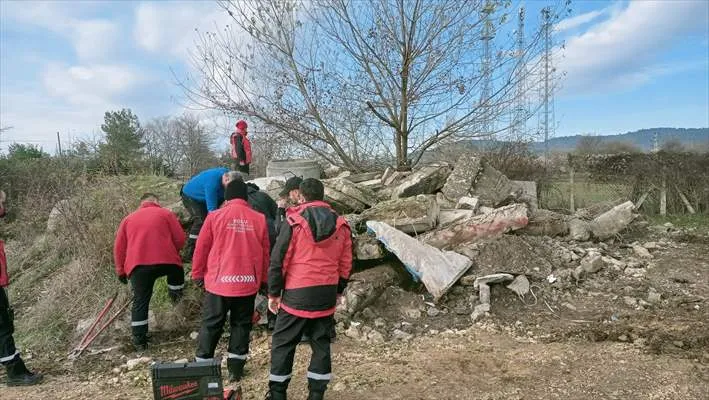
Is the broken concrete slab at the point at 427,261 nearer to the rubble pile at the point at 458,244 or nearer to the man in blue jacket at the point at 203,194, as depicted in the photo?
the rubble pile at the point at 458,244

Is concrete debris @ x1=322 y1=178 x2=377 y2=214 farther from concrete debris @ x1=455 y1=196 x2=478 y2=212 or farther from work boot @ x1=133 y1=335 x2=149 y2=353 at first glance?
work boot @ x1=133 y1=335 x2=149 y2=353

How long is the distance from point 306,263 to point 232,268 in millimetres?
788

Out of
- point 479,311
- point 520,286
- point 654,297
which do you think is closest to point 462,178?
point 520,286

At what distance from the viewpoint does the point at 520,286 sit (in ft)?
20.0

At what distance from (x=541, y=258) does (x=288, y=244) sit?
14.0 ft

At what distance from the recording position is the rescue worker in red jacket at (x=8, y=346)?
4.41 m

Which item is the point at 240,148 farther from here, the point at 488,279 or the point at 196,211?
the point at 488,279

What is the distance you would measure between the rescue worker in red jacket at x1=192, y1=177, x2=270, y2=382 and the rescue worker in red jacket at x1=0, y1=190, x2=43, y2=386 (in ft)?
5.65

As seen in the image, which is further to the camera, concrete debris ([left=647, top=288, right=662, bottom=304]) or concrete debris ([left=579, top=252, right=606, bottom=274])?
concrete debris ([left=579, top=252, right=606, bottom=274])

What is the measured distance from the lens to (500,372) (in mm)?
4316

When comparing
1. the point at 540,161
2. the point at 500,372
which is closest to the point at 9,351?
the point at 500,372

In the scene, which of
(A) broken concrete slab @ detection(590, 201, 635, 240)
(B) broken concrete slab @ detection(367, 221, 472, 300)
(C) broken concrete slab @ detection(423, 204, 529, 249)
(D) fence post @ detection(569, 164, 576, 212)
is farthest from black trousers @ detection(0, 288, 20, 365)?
(D) fence post @ detection(569, 164, 576, 212)

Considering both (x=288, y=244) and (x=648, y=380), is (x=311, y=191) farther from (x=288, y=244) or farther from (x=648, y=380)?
(x=648, y=380)

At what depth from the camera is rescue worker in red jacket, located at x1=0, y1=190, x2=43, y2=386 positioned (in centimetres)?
441
